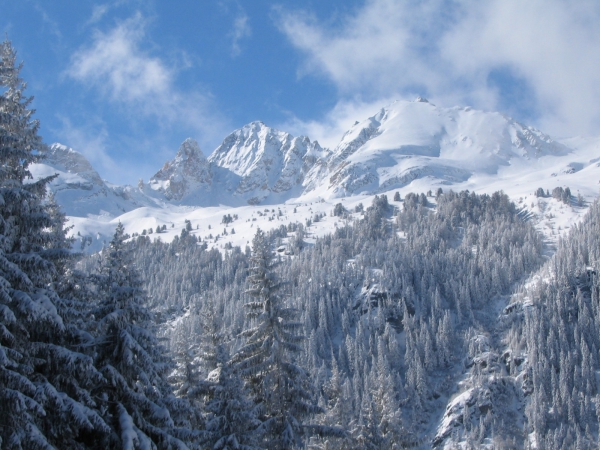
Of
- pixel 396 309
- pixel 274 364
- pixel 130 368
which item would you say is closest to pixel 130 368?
pixel 130 368

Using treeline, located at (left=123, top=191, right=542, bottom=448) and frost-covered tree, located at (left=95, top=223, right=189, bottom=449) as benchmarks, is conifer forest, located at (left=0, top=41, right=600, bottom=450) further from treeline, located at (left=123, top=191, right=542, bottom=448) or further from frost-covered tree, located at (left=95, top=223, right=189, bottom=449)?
treeline, located at (left=123, top=191, right=542, bottom=448)

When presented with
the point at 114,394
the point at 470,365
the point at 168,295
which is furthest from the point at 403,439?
the point at 168,295

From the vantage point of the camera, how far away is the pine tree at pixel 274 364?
2200cm

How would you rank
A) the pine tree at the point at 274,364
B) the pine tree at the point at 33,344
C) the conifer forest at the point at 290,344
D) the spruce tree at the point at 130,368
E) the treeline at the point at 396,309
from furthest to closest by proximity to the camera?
the treeline at the point at 396,309 → the pine tree at the point at 274,364 → the spruce tree at the point at 130,368 → the conifer forest at the point at 290,344 → the pine tree at the point at 33,344

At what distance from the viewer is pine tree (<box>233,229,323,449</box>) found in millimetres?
21998

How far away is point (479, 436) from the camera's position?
111 meters

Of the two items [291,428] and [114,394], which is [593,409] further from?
[114,394]

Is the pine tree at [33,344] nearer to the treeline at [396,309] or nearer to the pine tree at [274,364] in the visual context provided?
the pine tree at [274,364]

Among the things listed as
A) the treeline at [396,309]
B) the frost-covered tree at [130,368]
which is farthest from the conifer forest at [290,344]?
the treeline at [396,309]

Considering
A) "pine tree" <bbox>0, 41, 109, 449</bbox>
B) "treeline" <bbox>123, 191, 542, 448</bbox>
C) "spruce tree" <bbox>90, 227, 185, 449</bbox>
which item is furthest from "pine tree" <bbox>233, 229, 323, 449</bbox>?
"treeline" <bbox>123, 191, 542, 448</bbox>

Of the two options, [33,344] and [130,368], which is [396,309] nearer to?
[130,368]

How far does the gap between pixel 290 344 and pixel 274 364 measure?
4.11 ft

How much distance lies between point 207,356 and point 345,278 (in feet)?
507

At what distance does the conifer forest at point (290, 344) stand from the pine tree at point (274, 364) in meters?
0.10
